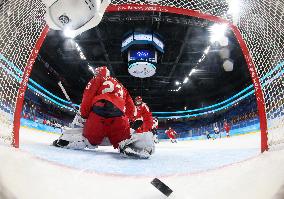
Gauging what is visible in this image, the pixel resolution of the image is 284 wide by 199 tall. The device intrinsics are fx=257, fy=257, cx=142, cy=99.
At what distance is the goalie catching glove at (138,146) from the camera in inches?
96.9

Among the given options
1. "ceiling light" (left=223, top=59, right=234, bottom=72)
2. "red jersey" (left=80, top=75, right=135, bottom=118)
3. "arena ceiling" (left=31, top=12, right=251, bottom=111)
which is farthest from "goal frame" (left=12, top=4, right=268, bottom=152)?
"ceiling light" (left=223, top=59, right=234, bottom=72)

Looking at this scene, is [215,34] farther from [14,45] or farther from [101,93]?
[14,45]

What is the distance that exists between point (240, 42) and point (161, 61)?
9.95 meters

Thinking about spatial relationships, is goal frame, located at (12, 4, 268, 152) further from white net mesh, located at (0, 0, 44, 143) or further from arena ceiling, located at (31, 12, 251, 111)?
arena ceiling, located at (31, 12, 251, 111)

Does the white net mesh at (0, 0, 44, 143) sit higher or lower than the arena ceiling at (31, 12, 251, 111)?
lower

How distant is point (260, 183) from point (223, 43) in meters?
9.34

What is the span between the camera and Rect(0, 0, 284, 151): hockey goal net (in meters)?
1.79

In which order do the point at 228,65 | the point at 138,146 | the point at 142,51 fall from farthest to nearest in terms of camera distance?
the point at 228,65, the point at 142,51, the point at 138,146

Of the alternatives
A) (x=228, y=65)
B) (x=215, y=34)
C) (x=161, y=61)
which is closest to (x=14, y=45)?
(x=215, y=34)

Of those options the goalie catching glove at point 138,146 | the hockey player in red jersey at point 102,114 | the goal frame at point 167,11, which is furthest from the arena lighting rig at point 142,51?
the goal frame at point 167,11

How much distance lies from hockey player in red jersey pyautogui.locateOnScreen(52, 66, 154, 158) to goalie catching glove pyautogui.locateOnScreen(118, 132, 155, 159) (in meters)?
0.03

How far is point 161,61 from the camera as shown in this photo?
11.9m

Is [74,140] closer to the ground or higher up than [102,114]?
closer to the ground

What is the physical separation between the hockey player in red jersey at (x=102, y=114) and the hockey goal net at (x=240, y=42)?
83 centimetres
